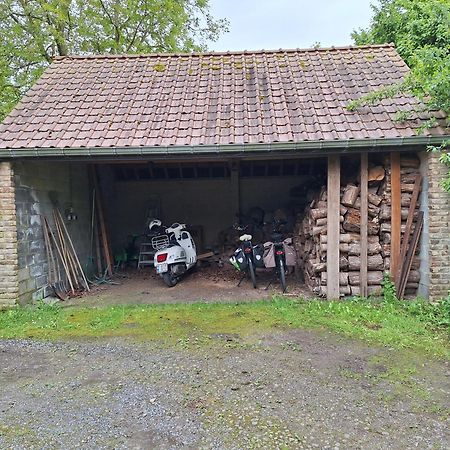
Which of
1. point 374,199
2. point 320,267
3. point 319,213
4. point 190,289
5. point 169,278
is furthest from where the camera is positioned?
point 169,278

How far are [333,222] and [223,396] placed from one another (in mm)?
3145

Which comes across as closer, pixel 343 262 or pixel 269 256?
pixel 343 262

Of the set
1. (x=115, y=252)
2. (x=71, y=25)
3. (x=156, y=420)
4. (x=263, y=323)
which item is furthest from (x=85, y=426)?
(x=71, y=25)

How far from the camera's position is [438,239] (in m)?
4.78

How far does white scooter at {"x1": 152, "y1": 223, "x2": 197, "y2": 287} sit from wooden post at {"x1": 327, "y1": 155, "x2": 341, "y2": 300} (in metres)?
2.71

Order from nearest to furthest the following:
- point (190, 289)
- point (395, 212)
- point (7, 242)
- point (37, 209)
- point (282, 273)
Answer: point (7, 242) < point (395, 212) < point (37, 209) < point (282, 273) < point (190, 289)

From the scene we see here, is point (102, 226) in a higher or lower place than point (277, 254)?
higher

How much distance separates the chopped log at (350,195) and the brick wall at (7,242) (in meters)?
4.54

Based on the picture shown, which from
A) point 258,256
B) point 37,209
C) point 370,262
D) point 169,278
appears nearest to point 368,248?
point 370,262

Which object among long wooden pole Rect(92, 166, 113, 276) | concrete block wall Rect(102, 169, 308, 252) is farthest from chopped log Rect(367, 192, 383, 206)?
long wooden pole Rect(92, 166, 113, 276)

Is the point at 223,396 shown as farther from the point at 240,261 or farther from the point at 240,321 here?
→ the point at 240,261

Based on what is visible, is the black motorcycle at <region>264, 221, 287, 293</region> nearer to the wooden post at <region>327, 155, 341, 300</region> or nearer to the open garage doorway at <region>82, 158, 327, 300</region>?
the wooden post at <region>327, 155, 341, 300</region>

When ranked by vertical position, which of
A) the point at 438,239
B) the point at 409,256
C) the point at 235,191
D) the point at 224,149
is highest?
the point at 224,149

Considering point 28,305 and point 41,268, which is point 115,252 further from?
point 28,305
